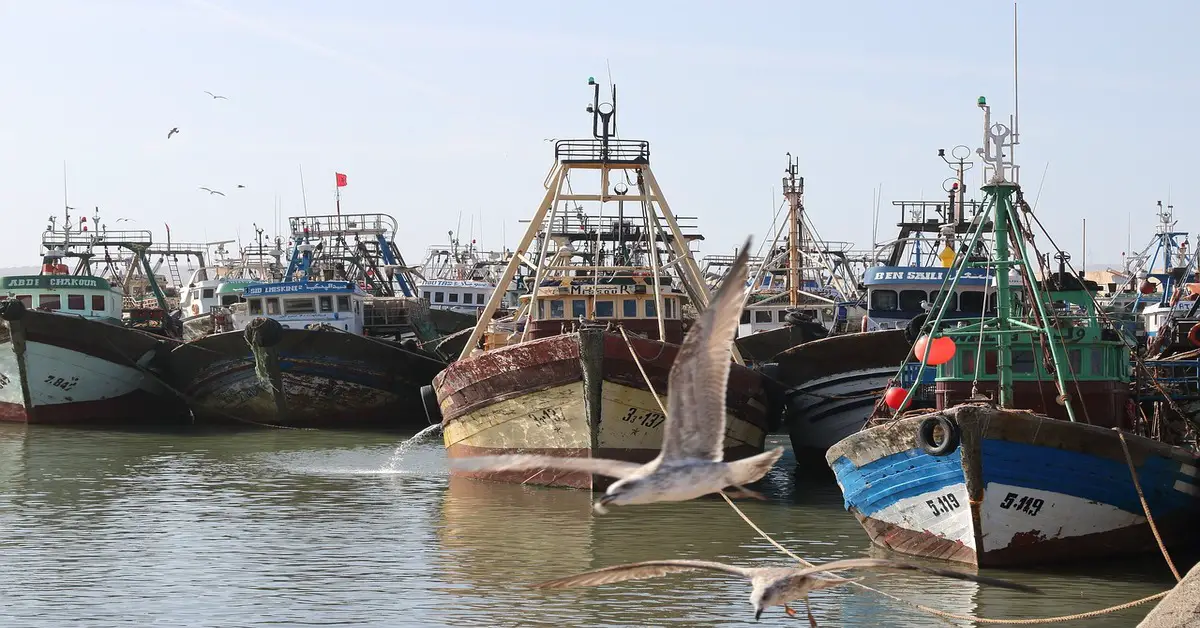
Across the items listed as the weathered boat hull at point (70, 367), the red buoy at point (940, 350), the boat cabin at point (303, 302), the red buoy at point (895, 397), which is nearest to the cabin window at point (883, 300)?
the red buoy at point (895, 397)

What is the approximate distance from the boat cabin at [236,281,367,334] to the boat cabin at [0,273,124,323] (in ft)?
13.3

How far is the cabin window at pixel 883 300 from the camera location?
28250mm

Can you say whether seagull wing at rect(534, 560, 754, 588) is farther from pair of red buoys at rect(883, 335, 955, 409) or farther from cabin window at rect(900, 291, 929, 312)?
cabin window at rect(900, 291, 929, 312)

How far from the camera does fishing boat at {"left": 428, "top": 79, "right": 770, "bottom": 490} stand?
67.4 ft

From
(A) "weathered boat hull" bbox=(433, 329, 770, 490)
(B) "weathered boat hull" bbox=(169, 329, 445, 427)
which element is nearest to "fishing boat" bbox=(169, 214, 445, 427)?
(B) "weathered boat hull" bbox=(169, 329, 445, 427)

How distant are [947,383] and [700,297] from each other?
8197mm

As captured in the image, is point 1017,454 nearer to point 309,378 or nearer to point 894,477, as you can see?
point 894,477

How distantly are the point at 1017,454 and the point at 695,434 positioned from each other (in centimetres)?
630

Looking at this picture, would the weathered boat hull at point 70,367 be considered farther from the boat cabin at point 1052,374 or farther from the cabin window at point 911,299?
the boat cabin at point 1052,374

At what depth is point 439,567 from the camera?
606 inches

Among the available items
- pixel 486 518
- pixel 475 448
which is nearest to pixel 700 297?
pixel 475 448

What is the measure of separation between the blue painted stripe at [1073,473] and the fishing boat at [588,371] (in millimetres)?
5162

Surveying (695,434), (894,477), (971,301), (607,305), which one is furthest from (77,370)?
(695,434)

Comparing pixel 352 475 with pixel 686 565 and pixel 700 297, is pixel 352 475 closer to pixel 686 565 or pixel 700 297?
pixel 700 297
